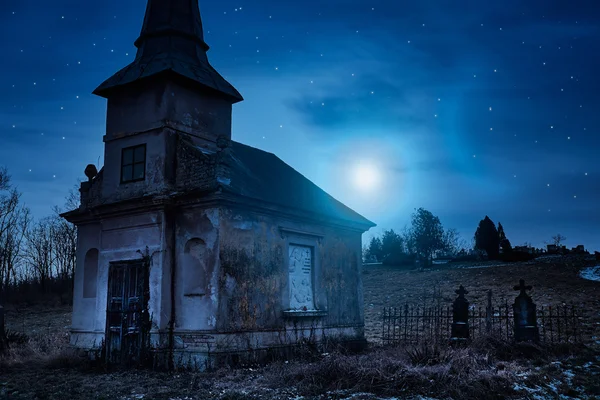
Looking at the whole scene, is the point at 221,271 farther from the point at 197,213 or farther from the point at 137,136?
the point at 137,136

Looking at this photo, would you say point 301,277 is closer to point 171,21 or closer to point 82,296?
point 82,296

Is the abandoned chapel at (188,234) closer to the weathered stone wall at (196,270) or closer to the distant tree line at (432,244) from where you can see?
the weathered stone wall at (196,270)

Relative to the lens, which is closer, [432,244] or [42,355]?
[42,355]

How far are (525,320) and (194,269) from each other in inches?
365

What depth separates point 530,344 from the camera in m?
13.5

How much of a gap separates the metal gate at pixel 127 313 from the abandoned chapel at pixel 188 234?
0.12 ft

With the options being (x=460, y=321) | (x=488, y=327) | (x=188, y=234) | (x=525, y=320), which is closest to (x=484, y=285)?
(x=488, y=327)

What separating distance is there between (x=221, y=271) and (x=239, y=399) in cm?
440

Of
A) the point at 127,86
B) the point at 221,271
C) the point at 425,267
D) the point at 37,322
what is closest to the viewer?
the point at 221,271

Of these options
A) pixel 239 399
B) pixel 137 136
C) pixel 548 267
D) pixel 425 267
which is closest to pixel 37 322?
pixel 137 136

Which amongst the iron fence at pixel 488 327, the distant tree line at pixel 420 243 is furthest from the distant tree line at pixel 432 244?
the iron fence at pixel 488 327

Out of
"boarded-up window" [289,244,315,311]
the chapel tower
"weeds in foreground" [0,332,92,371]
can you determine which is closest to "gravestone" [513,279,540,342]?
"boarded-up window" [289,244,315,311]

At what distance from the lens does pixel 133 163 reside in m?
14.7

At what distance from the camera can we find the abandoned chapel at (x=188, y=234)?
42.5ft
